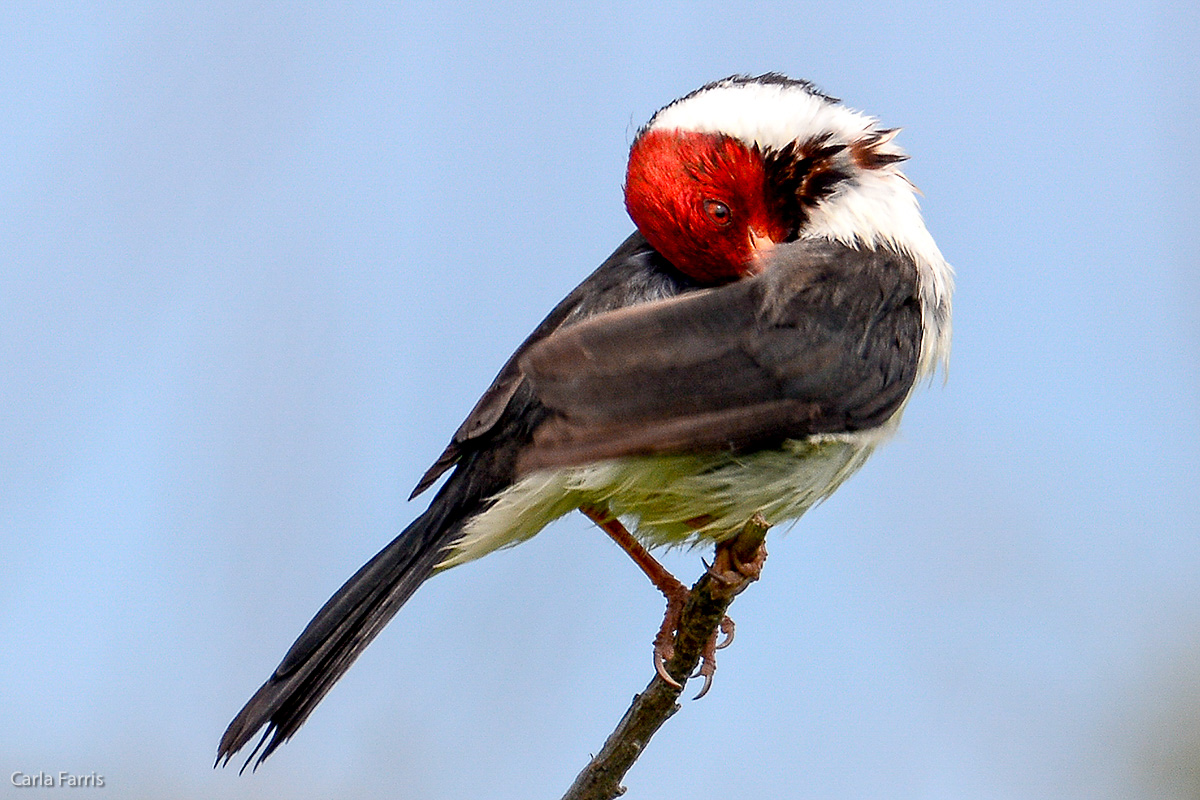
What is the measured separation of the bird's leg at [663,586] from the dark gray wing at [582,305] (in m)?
0.39

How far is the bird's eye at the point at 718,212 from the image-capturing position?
146 inches

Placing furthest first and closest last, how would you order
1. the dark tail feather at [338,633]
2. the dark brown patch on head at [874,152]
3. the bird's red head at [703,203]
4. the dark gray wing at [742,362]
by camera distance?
the dark brown patch on head at [874,152] < the bird's red head at [703,203] < the dark tail feather at [338,633] < the dark gray wing at [742,362]

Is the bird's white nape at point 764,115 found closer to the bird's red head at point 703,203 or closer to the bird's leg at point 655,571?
the bird's red head at point 703,203

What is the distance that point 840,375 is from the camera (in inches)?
143

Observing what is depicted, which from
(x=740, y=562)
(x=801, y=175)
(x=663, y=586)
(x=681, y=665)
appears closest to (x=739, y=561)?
(x=740, y=562)

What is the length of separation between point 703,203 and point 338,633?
1.44 m

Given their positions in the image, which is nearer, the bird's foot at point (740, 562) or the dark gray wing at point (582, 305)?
the bird's foot at point (740, 562)

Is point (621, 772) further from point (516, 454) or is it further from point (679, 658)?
point (516, 454)

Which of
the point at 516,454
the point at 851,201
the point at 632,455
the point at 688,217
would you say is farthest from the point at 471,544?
the point at 851,201

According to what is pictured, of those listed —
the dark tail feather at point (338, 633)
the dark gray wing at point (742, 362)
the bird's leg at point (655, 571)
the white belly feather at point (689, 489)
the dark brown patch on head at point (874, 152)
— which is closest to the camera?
the dark gray wing at point (742, 362)

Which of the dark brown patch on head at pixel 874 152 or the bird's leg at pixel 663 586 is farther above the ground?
the dark brown patch on head at pixel 874 152

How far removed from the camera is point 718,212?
3723 mm

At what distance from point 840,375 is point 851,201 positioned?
0.60 m

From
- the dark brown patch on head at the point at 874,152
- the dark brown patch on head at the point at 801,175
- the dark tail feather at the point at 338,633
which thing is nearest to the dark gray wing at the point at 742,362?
the dark brown patch on head at the point at 801,175
